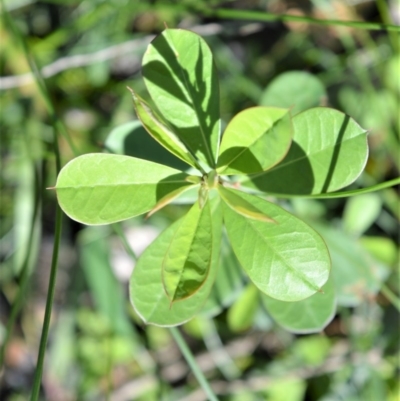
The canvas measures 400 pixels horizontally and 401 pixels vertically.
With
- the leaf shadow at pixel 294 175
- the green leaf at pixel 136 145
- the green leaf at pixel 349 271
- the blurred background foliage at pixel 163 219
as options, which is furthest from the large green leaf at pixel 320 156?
the blurred background foliage at pixel 163 219

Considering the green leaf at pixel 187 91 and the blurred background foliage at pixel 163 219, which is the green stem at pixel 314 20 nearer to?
the green leaf at pixel 187 91

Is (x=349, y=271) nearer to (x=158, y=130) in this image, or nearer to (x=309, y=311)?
(x=309, y=311)

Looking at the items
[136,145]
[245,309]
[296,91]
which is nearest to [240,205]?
[136,145]

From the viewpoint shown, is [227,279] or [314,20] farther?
[227,279]

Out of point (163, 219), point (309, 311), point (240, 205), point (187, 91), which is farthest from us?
point (163, 219)

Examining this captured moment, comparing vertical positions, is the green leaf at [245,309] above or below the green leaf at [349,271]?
below

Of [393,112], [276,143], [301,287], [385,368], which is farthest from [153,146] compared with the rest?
[385,368]

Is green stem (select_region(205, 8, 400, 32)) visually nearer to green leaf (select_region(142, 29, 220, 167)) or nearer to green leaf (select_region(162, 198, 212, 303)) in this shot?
green leaf (select_region(142, 29, 220, 167))
